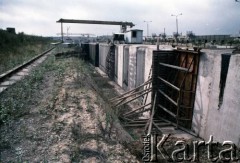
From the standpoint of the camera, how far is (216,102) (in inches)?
375

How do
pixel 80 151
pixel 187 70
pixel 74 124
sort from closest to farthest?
pixel 80 151 < pixel 74 124 < pixel 187 70

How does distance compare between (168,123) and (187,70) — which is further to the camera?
(168,123)

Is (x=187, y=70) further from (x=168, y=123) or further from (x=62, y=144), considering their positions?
(x=62, y=144)

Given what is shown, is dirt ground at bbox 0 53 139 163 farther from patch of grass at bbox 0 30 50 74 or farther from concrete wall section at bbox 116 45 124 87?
concrete wall section at bbox 116 45 124 87

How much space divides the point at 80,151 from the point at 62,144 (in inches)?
18.9

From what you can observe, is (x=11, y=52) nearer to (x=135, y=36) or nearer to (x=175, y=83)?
(x=135, y=36)

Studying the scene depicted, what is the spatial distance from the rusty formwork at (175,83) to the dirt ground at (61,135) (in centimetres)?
415

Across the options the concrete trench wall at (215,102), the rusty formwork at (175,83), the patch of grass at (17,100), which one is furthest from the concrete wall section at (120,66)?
the concrete trench wall at (215,102)

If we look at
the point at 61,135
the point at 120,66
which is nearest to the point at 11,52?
the point at 120,66

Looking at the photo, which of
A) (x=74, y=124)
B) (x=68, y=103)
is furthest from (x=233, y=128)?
(x=68, y=103)

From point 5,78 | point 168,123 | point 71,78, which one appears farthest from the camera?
point 71,78

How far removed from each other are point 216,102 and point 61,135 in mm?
5990

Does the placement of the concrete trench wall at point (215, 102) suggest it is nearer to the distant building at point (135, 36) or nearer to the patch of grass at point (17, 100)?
the patch of grass at point (17, 100)

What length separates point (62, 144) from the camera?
6.08m
